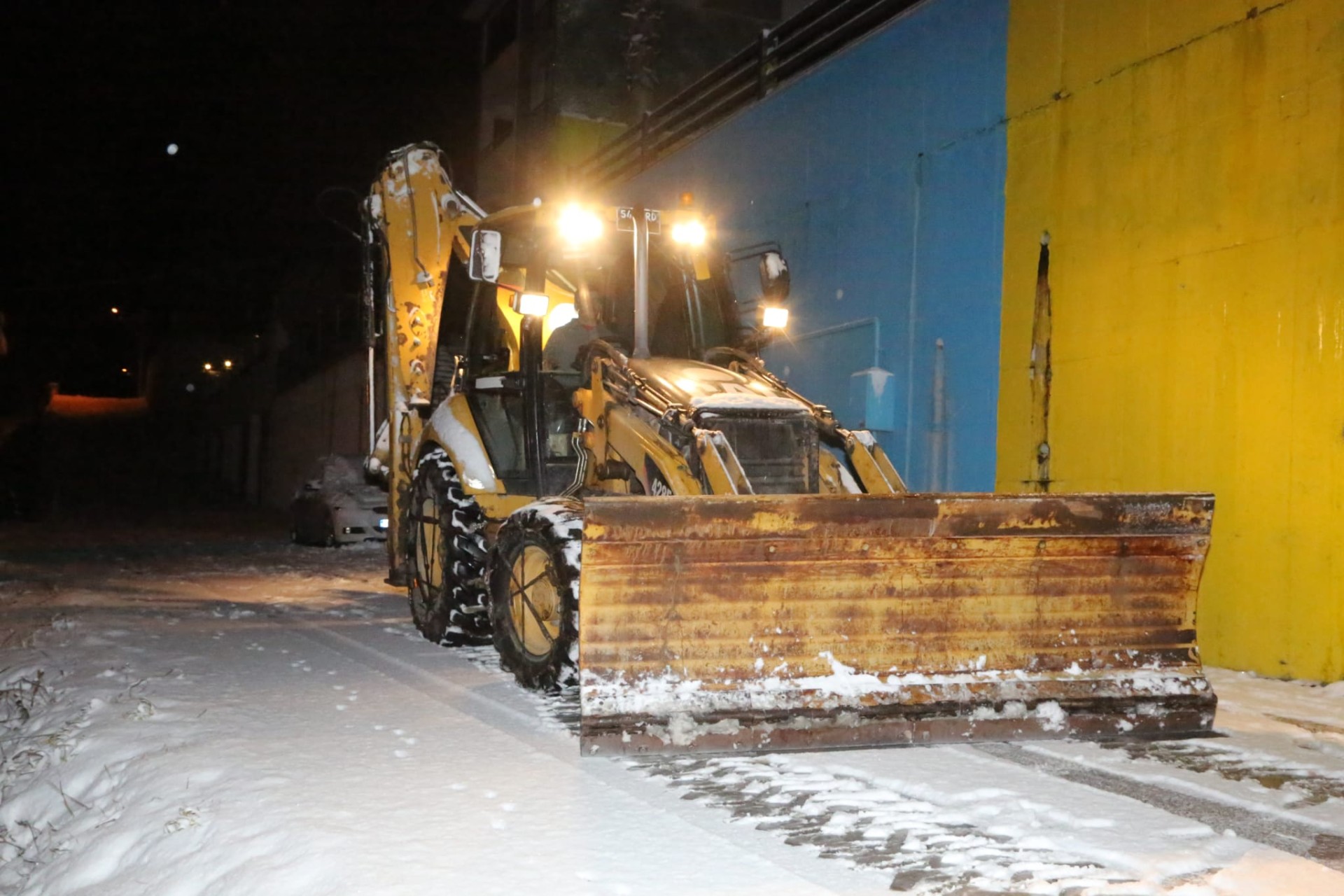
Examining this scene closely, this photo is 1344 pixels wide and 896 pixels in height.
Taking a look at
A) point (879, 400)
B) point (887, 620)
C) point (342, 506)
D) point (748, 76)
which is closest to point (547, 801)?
point (887, 620)

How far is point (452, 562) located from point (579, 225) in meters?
2.46

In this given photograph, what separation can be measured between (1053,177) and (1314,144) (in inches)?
89.4

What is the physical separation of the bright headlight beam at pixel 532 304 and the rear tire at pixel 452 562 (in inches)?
52.9

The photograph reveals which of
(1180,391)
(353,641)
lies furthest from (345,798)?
(1180,391)

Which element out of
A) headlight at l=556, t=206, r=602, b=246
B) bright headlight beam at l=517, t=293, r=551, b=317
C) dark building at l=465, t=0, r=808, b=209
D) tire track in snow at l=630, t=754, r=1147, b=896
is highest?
dark building at l=465, t=0, r=808, b=209

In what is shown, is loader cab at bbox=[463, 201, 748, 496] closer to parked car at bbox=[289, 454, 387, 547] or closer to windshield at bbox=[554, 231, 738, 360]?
windshield at bbox=[554, 231, 738, 360]

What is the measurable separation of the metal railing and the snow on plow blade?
282 inches

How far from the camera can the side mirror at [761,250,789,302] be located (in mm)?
7074

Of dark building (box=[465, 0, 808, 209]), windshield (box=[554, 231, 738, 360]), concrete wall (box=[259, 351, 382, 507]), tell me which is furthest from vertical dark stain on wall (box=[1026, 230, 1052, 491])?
concrete wall (box=[259, 351, 382, 507])

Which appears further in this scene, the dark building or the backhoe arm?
the dark building

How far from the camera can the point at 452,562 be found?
24.5 ft

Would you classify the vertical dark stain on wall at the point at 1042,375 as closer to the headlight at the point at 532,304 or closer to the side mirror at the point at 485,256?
the headlight at the point at 532,304

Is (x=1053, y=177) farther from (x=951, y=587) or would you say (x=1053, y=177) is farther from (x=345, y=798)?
(x=345, y=798)

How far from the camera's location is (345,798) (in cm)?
415
